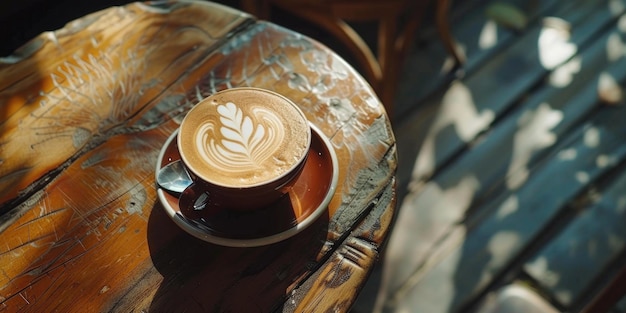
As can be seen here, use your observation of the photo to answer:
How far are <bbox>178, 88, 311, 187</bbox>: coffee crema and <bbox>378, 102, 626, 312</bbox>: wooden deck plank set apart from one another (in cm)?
99

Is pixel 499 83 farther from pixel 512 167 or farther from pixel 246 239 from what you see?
pixel 246 239

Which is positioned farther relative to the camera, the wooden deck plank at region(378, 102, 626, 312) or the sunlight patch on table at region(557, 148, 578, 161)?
the sunlight patch on table at region(557, 148, 578, 161)

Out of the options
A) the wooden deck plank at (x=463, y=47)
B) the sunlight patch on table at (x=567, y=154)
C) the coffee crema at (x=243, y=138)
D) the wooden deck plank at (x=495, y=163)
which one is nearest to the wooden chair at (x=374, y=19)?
the wooden deck plank at (x=463, y=47)

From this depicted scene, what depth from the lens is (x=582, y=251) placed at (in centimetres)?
183

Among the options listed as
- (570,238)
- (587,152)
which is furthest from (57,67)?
(587,152)

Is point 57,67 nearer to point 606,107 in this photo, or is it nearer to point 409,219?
point 409,219

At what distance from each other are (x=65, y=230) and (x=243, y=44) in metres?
0.53

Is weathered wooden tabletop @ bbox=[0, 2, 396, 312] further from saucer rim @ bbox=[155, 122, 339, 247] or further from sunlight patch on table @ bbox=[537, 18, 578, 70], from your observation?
sunlight patch on table @ bbox=[537, 18, 578, 70]

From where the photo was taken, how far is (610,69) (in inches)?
94.0

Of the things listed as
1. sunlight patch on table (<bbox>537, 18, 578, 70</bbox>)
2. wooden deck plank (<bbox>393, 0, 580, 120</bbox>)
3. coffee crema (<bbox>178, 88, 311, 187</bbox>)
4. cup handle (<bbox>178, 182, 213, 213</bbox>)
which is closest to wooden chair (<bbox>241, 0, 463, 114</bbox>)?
wooden deck plank (<bbox>393, 0, 580, 120</bbox>)

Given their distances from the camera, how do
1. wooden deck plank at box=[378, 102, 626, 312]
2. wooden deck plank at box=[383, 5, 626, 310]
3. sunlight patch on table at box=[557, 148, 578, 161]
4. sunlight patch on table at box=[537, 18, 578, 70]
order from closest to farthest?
wooden deck plank at box=[378, 102, 626, 312] → wooden deck plank at box=[383, 5, 626, 310] → sunlight patch on table at box=[557, 148, 578, 161] → sunlight patch on table at box=[537, 18, 578, 70]

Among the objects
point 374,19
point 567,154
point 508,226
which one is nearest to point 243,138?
point 374,19

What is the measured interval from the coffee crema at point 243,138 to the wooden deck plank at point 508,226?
99cm

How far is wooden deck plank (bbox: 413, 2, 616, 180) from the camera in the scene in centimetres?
211
